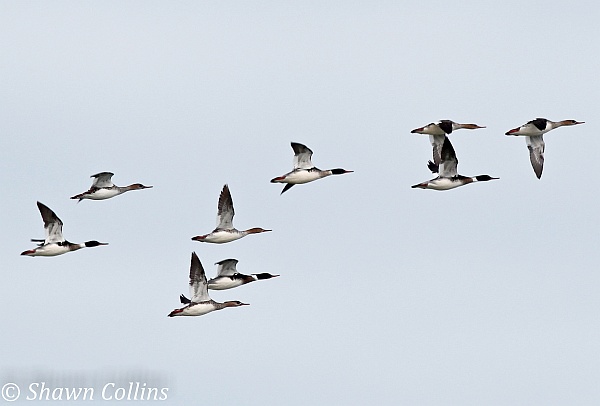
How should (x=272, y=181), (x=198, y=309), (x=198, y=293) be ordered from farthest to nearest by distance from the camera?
(x=272, y=181), (x=198, y=293), (x=198, y=309)

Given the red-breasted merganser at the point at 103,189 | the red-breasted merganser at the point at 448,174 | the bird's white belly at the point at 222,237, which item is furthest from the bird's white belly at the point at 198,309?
the red-breasted merganser at the point at 448,174

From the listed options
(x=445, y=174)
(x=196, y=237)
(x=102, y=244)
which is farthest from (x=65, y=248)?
(x=445, y=174)

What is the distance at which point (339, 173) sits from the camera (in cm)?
4366

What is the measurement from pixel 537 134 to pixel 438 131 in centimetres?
285

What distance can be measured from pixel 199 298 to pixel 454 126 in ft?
31.7

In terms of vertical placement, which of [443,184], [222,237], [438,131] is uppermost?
[438,131]

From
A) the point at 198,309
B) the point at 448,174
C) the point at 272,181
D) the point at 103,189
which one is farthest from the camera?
the point at 103,189

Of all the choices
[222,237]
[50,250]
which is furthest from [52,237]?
[222,237]

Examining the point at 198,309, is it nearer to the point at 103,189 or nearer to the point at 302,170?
the point at 302,170

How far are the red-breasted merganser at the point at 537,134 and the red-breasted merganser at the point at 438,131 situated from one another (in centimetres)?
167

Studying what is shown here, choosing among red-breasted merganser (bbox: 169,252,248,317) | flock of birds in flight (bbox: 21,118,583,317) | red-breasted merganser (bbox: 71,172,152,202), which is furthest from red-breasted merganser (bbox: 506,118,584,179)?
red-breasted merganser (bbox: 71,172,152,202)

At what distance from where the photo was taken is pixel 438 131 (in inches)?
1754

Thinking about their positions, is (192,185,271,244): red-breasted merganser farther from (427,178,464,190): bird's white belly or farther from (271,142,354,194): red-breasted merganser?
(427,178,464,190): bird's white belly

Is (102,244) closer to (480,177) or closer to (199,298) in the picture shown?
(199,298)
